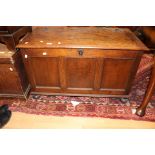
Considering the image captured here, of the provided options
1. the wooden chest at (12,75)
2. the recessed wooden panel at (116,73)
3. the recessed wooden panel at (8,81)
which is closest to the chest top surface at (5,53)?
the wooden chest at (12,75)

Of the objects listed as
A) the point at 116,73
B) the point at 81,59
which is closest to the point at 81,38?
the point at 81,59

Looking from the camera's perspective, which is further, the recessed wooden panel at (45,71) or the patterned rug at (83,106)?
the patterned rug at (83,106)

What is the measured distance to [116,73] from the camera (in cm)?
153

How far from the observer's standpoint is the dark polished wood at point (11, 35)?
4.47 ft

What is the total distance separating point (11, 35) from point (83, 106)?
1.02 m

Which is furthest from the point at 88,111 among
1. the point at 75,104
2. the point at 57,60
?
the point at 57,60

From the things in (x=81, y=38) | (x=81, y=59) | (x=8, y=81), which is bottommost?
(x=8, y=81)

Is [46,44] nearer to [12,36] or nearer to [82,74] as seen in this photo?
[12,36]

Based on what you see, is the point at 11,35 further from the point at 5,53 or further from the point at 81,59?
the point at 81,59

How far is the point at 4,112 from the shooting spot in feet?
5.11

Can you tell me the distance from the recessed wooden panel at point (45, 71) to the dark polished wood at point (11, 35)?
22 cm

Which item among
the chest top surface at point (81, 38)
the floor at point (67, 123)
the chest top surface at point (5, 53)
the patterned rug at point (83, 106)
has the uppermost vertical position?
the chest top surface at point (81, 38)

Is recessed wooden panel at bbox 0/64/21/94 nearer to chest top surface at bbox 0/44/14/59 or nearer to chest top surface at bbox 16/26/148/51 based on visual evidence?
chest top surface at bbox 0/44/14/59

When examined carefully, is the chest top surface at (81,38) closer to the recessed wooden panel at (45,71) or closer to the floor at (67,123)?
the recessed wooden panel at (45,71)
